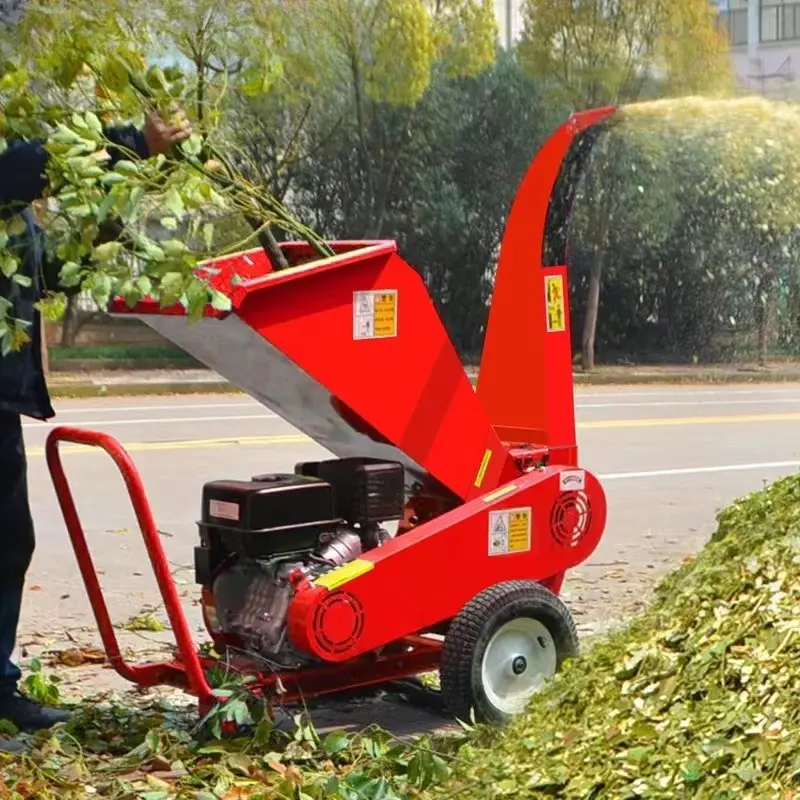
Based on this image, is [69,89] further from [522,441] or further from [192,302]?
[522,441]

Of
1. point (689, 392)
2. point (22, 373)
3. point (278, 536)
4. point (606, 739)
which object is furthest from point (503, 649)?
point (689, 392)

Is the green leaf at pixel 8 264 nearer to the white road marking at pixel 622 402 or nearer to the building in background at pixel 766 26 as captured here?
the white road marking at pixel 622 402

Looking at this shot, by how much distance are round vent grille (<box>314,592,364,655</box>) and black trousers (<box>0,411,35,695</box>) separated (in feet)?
3.23

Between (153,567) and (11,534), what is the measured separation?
0.51 metres

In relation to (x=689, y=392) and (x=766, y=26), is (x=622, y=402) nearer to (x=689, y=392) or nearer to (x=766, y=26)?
(x=689, y=392)

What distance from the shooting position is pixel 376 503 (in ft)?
14.5

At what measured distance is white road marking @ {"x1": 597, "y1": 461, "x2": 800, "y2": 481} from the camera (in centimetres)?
1105

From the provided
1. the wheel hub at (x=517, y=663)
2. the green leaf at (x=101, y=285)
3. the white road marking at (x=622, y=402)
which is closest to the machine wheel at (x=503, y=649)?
the wheel hub at (x=517, y=663)

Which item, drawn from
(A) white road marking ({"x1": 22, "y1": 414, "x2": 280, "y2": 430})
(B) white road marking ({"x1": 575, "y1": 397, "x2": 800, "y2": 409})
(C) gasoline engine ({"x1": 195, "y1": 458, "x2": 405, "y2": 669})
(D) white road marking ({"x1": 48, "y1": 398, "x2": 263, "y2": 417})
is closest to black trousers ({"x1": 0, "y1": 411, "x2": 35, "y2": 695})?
(C) gasoline engine ({"x1": 195, "y1": 458, "x2": 405, "y2": 669})

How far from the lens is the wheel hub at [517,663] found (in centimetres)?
445

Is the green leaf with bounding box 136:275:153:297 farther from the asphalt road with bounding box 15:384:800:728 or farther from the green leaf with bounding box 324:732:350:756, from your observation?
the asphalt road with bounding box 15:384:800:728

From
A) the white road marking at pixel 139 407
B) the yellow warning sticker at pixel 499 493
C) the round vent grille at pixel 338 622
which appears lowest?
the white road marking at pixel 139 407

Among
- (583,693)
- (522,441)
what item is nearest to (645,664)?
(583,693)

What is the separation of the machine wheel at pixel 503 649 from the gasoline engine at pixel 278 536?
16.4 inches
